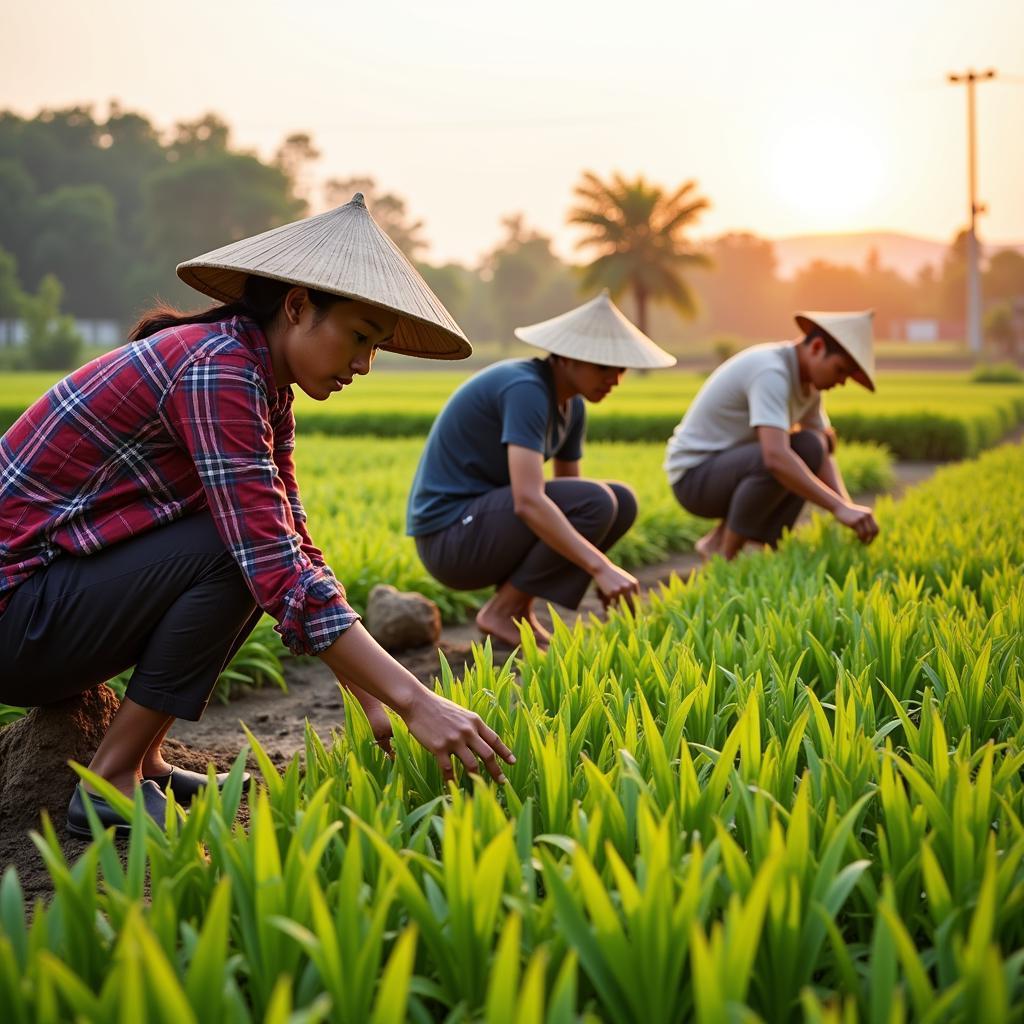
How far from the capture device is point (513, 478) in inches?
154

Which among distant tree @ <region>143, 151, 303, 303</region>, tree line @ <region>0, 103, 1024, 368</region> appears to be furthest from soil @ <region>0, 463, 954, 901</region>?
distant tree @ <region>143, 151, 303, 303</region>

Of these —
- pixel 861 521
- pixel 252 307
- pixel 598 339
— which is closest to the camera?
pixel 252 307

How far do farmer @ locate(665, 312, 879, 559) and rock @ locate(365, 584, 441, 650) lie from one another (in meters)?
1.45

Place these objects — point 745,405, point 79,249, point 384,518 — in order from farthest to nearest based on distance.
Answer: point 79,249, point 384,518, point 745,405

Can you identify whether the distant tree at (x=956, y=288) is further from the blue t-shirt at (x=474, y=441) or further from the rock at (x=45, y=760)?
the rock at (x=45, y=760)

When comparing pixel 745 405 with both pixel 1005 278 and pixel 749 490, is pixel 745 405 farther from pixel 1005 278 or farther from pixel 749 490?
pixel 1005 278

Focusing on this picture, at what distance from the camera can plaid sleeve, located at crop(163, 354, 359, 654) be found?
201cm

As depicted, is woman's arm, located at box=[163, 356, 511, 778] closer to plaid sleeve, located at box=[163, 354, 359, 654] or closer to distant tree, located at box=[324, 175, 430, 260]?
plaid sleeve, located at box=[163, 354, 359, 654]

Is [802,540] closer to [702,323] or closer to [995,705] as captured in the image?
[995,705]

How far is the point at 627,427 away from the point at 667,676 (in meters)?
12.9

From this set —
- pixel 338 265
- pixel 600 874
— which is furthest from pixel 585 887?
pixel 338 265

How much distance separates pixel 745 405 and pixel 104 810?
3642 millimetres

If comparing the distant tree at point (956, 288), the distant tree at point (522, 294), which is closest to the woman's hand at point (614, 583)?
the distant tree at point (522, 294)

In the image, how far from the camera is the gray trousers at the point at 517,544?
417cm
